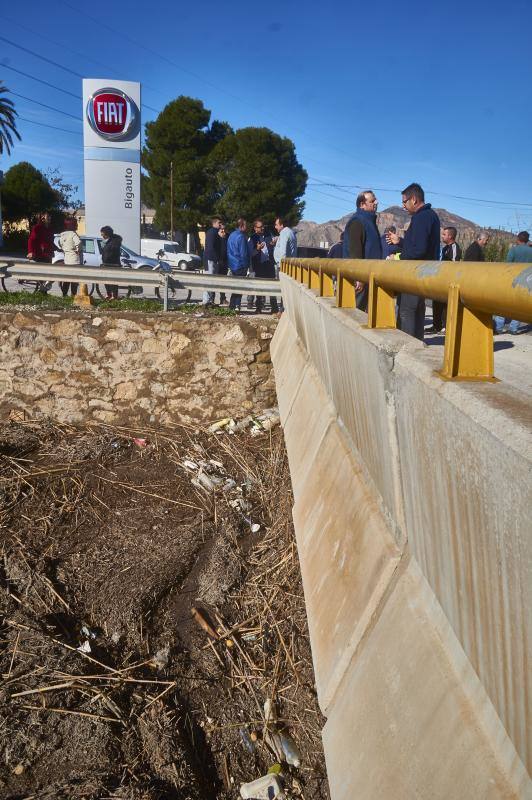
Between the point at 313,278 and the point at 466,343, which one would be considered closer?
the point at 466,343

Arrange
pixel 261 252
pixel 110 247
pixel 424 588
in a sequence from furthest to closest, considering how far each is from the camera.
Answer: pixel 261 252 < pixel 110 247 < pixel 424 588

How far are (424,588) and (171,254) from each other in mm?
38546

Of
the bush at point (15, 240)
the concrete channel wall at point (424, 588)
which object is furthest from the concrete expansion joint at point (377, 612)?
the bush at point (15, 240)

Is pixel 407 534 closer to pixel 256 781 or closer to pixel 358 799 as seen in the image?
pixel 358 799

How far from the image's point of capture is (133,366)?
862 centimetres

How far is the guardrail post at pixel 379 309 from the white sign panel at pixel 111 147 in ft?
83.7

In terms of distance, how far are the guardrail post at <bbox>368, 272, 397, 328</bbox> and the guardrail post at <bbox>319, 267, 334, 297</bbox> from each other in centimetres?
177

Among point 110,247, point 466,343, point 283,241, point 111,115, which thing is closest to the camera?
point 466,343

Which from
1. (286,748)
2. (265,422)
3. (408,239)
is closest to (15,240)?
(265,422)

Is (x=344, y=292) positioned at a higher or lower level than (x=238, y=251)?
lower

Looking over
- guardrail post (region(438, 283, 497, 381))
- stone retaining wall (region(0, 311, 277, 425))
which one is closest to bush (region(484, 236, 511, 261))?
stone retaining wall (region(0, 311, 277, 425))

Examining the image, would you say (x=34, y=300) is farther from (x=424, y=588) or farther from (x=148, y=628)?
(x=424, y=588)

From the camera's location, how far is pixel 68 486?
6672 mm

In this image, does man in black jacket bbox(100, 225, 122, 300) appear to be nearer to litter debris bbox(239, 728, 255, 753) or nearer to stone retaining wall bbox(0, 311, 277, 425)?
stone retaining wall bbox(0, 311, 277, 425)
